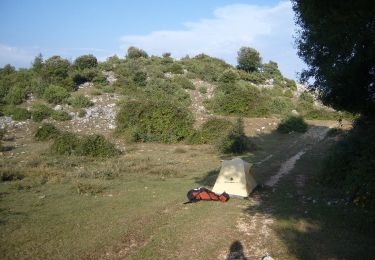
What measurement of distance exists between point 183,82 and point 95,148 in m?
23.8

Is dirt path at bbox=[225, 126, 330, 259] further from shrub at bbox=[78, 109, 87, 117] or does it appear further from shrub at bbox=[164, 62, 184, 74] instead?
shrub at bbox=[164, 62, 184, 74]

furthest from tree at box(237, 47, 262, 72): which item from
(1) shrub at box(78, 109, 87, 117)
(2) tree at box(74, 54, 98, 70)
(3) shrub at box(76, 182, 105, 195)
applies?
(3) shrub at box(76, 182, 105, 195)

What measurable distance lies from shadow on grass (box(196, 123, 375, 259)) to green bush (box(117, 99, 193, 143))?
9.46 m

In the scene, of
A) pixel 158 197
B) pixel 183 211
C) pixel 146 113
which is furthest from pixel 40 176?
pixel 146 113

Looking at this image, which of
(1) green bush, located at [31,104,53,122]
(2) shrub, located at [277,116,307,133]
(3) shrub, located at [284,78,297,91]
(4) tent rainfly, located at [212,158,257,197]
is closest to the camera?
(4) tent rainfly, located at [212,158,257,197]

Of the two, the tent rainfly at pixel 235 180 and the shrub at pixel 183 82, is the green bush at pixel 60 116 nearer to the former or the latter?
the shrub at pixel 183 82

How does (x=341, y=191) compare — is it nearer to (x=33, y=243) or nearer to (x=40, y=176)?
(x=33, y=243)

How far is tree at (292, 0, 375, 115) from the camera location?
11.0 meters

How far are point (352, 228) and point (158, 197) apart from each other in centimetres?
607

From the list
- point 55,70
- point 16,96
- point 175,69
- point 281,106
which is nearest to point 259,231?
point 16,96

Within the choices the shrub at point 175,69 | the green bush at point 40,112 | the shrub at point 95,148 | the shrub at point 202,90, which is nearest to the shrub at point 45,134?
the green bush at point 40,112

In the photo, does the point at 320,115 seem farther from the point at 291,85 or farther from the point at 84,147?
the point at 84,147

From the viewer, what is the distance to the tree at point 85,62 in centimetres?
4872

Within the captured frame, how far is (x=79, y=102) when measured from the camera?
119 ft
